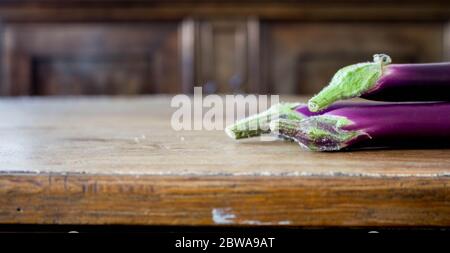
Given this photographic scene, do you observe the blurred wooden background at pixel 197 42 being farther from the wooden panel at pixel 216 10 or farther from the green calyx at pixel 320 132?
the green calyx at pixel 320 132

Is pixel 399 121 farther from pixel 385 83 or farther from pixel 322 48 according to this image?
pixel 322 48

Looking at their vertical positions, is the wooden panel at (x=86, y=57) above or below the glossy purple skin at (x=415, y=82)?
above

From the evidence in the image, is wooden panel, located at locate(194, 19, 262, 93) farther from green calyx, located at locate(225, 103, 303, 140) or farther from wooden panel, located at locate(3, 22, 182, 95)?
green calyx, located at locate(225, 103, 303, 140)

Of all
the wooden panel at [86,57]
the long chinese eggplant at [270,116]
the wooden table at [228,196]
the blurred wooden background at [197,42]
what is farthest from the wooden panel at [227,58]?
the wooden table at [228,196]

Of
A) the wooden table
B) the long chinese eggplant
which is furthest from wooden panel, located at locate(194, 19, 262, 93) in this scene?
the wooden table

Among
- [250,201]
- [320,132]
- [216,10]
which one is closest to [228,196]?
[250,201]

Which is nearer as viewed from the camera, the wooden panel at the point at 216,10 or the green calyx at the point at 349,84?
the green calyx at the point at 349,84

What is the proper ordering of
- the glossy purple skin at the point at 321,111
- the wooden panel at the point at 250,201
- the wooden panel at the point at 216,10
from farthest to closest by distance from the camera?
the wooden panel at the point at 216,10 → the glossy purple skin at the point at 321,111 → the wooden panel at the point at 250,201

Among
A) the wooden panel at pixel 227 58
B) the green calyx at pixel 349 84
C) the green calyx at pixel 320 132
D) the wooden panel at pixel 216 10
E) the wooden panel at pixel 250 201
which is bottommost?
the wooden panel at pixel 250 201

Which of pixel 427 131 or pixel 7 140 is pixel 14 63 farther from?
pixel 427 131
